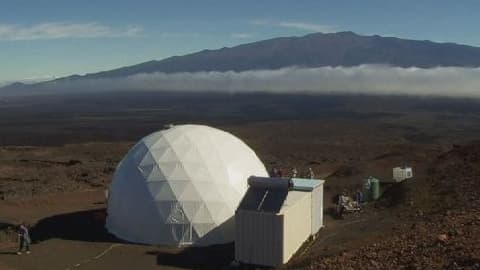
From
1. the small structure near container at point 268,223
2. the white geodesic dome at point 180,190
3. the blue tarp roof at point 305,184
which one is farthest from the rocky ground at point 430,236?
the white geodesic dome at point 180,190

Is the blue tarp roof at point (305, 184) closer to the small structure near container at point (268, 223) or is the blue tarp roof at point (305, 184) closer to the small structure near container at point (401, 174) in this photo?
the small structure near container at point (268, 223)

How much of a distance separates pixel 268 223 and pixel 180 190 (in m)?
5.04

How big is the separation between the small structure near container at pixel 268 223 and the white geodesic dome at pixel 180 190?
314 cm

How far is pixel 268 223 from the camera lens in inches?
749

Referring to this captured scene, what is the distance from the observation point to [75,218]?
89.5ft

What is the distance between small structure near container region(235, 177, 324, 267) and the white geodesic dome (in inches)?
124

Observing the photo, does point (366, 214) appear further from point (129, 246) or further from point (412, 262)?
point (412, 262)

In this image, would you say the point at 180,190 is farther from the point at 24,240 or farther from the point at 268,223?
the point at 24,240

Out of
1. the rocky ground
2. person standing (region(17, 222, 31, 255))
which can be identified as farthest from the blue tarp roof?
person standing (region(17, 222, 31, 255))

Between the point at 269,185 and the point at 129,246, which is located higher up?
the point at 269,185

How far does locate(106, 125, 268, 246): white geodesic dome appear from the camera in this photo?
73.9 ft

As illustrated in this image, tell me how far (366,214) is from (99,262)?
37.4 ft

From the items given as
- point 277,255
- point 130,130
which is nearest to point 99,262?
point 277,255

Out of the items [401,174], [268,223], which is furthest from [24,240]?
[401,174]
